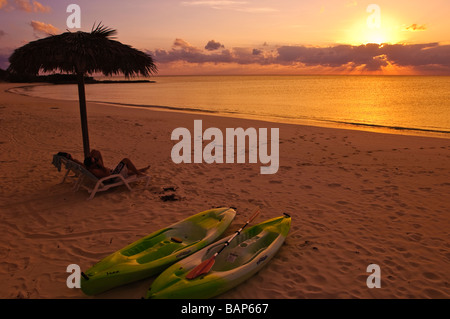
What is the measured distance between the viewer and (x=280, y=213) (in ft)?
17.4

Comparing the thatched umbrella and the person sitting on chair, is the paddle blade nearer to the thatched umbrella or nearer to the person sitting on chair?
the person sitting on chair

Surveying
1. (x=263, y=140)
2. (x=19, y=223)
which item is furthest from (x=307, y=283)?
(x=263, y=140)

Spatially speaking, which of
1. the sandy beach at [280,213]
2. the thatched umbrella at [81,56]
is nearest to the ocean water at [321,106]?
the sandy beach at [280,213]

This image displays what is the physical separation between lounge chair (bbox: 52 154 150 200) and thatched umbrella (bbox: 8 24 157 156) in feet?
3.17

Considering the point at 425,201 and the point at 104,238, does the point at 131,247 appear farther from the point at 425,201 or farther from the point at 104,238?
the point at 425,201

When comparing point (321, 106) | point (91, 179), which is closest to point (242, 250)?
point (91, 179)

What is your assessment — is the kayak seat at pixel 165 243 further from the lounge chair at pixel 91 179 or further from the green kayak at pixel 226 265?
the lounge chair at pixel 91 179

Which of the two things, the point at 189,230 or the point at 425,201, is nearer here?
the point at 189,230

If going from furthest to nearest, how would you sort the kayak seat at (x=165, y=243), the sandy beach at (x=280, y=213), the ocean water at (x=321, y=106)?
the ocean water at (x=321, y=106) → the kayak seat at (x=165, y=243) → the sandy beach at (x=280, y=213)

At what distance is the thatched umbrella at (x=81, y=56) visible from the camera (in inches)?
220

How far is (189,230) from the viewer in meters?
4.42

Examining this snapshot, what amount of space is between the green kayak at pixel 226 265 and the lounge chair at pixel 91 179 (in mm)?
2755
